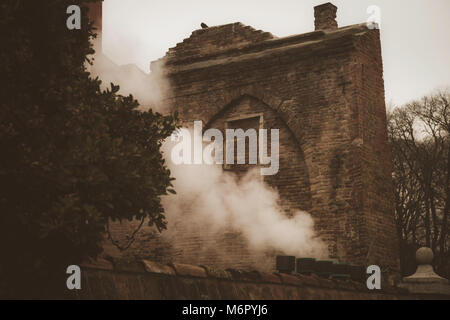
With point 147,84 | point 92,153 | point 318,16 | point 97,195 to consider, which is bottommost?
point 97,195

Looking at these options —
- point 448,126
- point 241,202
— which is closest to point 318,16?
point 241,202

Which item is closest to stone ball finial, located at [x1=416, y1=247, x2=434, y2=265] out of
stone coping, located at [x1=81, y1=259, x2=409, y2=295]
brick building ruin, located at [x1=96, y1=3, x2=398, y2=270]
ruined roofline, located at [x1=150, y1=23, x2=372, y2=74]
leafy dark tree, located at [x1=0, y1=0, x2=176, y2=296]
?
brick building ruin, located at [x1=96, y1=3, x2=398, y2=270]

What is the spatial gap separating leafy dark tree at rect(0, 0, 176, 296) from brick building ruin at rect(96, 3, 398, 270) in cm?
663

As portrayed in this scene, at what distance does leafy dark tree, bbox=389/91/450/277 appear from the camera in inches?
909

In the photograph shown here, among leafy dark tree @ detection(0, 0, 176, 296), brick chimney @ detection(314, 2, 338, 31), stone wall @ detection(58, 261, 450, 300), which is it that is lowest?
stone wall @ detection(58, 261, 450, 300)

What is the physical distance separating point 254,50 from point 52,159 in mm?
9617

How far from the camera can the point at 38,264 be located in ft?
17.1

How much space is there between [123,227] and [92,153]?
383 inches

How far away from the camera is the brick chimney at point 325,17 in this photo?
15616 millimetres

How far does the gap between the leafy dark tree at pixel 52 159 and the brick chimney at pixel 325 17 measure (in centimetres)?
1011

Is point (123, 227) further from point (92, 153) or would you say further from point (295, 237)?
point (92, 153)

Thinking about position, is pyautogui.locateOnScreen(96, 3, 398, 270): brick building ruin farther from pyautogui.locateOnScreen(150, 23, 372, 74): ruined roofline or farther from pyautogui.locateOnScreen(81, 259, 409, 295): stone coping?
pyautogui.locateOnScreen(81, 259, 409, 295): stone coping

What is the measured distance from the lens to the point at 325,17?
616 inches

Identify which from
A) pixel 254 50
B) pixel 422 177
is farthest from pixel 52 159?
pixel 422 177
